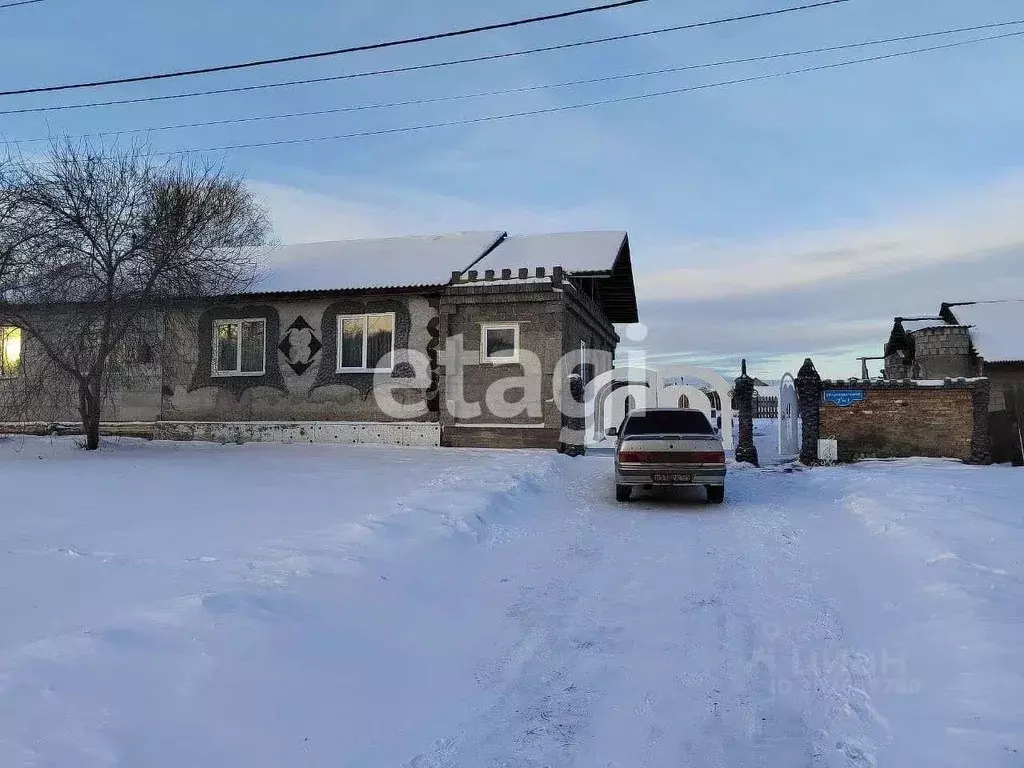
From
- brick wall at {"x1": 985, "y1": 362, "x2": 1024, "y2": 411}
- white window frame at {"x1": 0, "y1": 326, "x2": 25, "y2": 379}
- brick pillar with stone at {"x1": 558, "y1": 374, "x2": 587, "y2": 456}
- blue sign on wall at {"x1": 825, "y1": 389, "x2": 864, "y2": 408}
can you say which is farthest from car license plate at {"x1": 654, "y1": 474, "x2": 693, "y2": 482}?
brick wall at {"x1": 985, "y1": 362, "x2": 1024, "y2": 411}

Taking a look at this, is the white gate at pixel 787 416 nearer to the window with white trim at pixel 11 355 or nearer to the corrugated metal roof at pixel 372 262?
the corrugated metal roof at pixel 372 262

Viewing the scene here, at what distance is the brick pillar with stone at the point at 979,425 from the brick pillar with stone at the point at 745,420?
5125 mm

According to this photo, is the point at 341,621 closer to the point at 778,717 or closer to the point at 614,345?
the point at 778,717

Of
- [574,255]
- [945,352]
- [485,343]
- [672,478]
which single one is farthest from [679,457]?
[945,352]

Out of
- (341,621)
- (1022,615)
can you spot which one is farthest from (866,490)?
(341,621)

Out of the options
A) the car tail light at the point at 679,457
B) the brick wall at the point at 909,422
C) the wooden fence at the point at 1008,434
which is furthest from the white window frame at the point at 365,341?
the wooden fence at the point at 1008,434

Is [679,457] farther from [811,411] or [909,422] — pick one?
[909,422]

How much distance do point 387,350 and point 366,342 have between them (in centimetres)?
70

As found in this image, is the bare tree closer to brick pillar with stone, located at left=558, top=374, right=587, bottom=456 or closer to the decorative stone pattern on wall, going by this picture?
brick pillar with stone, located at left=558, top=374, right=587, bottom=456

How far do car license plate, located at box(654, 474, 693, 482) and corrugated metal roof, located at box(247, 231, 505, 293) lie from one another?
9.39m

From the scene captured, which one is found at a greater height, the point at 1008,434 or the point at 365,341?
the point at 365,341

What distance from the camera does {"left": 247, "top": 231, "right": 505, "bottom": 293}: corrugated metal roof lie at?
19.7 meters

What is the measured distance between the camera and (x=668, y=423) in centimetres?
1259

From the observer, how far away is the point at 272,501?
33.7ft
